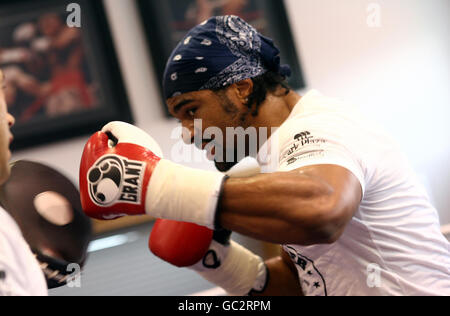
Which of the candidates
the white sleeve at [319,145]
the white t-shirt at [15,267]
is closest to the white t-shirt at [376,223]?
the white sleeve at [319,145]

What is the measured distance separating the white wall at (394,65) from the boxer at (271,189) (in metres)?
1.18

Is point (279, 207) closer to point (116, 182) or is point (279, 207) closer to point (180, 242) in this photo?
point (116, 182)

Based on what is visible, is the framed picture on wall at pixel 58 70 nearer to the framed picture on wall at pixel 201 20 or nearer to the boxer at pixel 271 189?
the framed picture on wall at pixel 201 20

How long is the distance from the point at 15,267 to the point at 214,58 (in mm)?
677

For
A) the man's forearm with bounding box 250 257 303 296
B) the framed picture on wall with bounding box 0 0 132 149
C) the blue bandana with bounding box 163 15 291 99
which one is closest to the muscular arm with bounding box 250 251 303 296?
the man's forearm with bounding box 250 257 303 296

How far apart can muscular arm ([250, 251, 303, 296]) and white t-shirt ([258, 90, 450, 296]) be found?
31 centimetres

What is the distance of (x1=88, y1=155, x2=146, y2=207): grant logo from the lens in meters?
0.82

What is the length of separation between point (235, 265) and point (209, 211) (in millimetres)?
550

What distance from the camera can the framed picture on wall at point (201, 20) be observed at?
224 centimetres

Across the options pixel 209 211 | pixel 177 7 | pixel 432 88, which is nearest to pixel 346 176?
pixel 209 211

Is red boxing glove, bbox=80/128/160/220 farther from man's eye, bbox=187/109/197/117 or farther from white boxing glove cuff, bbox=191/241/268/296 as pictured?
white boxing glove cuff, bbox=191/241/268/296

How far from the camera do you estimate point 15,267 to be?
0.67m

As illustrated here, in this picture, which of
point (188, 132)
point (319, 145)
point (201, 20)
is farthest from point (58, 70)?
point (319, 145)

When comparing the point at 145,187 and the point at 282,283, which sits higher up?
the point at 145,187
